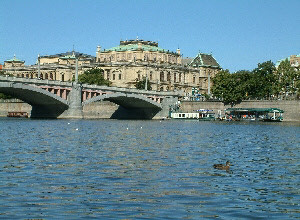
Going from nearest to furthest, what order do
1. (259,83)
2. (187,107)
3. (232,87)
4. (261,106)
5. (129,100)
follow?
(129,100)
(261,106)
(232,87)
(259,83)
(187,107)

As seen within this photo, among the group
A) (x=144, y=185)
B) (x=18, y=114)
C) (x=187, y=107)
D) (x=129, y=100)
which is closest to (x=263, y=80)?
(x=187, y=107)

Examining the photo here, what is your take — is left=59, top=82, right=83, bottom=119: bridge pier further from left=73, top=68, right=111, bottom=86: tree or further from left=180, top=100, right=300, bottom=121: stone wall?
left=73, top=68, right=111, bottom=86: tree

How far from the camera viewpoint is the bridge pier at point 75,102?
117625 mm

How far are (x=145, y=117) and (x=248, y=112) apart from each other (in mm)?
23195

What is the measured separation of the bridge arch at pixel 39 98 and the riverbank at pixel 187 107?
962 inches

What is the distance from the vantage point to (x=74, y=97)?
386 ft

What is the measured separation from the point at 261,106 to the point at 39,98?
49.6m

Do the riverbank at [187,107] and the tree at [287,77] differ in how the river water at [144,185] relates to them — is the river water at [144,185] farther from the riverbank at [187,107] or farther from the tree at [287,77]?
the tree at [287,77]

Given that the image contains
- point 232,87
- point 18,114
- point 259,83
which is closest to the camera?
point 232,87

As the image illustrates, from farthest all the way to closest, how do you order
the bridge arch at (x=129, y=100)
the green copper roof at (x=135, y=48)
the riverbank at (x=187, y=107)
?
the green copper roof at (x=135, y=48), the riverbank at (x=187, y=107), the bridge arch at (x=129, y=100)

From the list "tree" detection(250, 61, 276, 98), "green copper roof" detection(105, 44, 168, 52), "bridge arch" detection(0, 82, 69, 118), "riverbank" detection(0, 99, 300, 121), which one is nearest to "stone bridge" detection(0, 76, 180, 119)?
"bridge arch" detection(0, 82, 69, 118)

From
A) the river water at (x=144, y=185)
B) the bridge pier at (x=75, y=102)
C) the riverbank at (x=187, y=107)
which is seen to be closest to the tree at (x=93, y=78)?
the riverbank at (x=187, y=107)

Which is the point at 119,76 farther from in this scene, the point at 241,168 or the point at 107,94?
the point at 241,168

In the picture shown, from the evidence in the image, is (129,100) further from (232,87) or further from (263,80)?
(263,80)
